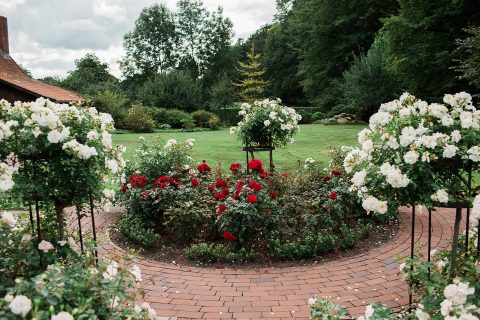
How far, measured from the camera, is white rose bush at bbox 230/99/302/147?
703cm

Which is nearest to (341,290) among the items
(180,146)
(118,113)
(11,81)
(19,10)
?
(180,146)

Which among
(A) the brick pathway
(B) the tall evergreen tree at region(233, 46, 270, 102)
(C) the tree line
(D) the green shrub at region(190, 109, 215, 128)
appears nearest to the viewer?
(A) the brick pathway

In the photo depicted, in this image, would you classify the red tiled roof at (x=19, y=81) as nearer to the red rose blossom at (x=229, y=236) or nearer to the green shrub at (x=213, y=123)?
the green shrub at (x=213, y=123)

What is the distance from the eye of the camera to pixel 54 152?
2.53 meters

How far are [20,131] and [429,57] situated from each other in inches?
769

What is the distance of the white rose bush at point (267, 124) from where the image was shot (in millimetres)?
7031

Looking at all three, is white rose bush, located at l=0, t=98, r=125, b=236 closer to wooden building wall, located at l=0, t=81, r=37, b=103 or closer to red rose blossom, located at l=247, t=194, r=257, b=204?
red rose blossom, located at l=247, t=194, r=257, b=204

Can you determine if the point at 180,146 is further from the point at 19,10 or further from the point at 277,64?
the point at 277,64

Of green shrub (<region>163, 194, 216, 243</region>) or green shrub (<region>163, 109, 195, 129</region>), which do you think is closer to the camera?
green shrub (<region>163, 194, 216, 243</region>)

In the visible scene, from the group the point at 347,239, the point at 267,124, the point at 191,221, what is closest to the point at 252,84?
the point at 267,124

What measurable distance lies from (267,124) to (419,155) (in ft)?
15.0

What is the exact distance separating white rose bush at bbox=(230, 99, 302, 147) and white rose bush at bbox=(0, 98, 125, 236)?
4480mm

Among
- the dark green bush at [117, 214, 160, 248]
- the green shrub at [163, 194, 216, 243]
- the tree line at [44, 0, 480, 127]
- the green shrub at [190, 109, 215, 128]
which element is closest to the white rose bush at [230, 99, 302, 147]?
the green shrub at [163, 194, 216, 243]

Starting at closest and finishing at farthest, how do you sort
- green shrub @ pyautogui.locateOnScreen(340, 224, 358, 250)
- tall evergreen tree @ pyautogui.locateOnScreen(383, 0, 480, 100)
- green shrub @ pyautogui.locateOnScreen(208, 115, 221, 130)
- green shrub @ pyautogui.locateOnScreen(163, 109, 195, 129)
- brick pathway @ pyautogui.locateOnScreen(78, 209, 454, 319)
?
1. brick pathway @ pyautogui.locateOnScreen(78, 209, 454, 319)
2. green shrub @ pyautogui.locateOnScreen(340, 224, 358, 250)
3. tall evergreen tree @ pyautogui.locateOnScreen(383, 0, 480, 100)
4. green shrub @ pyautogui.locateOnScreen(163, 109, 195, 129)
5. green shrub @ pyautogui.locateOnScreen(208, 115, 221, 130)
